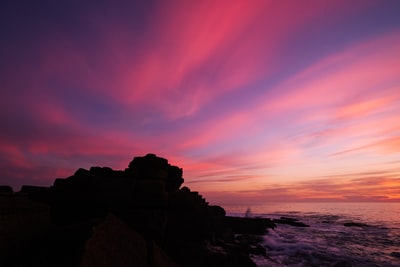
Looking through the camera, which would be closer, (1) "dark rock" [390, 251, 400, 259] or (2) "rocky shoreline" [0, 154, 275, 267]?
(2) "rocky shoreline" [0, 154, 275, 267]

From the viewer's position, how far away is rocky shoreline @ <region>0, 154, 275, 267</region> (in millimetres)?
6894

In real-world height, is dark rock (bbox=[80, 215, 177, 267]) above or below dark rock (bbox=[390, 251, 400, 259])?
above

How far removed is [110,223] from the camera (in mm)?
9297

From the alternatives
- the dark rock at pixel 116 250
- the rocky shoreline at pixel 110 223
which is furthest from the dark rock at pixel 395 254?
the dark rock at pixel 116 250

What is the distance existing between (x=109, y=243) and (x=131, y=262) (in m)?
0.97

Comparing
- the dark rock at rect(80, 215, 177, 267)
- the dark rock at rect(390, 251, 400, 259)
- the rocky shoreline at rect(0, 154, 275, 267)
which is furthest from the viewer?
the dark rock at rect(390, 251, 400, 259)

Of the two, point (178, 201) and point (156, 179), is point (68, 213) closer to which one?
point (156, 179)

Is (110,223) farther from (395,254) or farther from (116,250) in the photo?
(395,254)

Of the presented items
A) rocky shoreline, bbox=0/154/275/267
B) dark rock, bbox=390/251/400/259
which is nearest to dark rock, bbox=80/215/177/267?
rocky shoreline, bbox=0/154/275/267

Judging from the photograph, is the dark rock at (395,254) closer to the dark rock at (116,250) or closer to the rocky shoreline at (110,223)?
the rocky shoreline at (110,223)

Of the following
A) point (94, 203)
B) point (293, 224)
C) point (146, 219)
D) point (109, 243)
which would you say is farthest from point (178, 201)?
point (293, 224)

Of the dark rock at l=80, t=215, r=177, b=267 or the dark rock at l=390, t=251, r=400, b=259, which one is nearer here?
the dark rock at l=80, t=215, r=177, b=267

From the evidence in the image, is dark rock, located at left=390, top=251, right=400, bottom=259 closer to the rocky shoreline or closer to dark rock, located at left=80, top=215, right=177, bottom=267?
the rocky shoreline

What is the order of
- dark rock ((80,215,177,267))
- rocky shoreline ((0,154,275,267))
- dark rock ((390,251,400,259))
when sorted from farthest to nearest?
dark rock ((390,251,400,259)) → rocky shoreline ((0,154,275,267)) → dark rock ((80,215,177,267))
